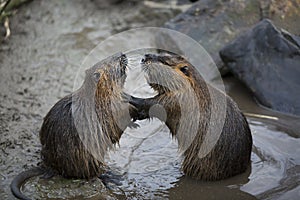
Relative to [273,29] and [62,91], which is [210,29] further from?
[62,91]

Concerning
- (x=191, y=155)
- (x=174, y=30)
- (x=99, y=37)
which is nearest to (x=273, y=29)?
(x=174, y=30)

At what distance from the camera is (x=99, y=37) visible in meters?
7.04

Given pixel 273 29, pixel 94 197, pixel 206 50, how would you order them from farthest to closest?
1. pixel 206 50
2. pixel 273 29
3. pixel 94 197

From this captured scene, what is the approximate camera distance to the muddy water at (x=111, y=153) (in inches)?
165

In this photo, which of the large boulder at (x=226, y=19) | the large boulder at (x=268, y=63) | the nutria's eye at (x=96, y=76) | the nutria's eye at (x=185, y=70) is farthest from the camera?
the large boulder at (x=226, y=19)

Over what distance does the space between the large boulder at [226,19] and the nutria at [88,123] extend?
6.68 ft

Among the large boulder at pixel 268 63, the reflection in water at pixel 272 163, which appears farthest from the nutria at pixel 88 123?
the large boulder at pixel 268 63

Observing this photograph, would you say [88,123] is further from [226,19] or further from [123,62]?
[226,19]

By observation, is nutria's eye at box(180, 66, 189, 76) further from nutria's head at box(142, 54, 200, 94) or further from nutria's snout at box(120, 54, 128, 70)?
nutria's snout at box(120, 54, 128, 70)

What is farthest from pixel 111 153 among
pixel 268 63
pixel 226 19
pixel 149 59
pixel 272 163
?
pixel 226 19

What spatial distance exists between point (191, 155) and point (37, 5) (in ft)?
13.8

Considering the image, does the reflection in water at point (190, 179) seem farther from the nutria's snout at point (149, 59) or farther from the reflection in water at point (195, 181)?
the nutria's snout at point (149, 59)

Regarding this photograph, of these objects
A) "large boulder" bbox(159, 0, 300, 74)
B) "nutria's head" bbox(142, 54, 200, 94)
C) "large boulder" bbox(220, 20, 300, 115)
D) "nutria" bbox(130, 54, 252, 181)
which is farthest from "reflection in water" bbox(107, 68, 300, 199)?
"large boulder" bbox(159, 0, 300, 74)

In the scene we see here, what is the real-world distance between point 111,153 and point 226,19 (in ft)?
7.48
